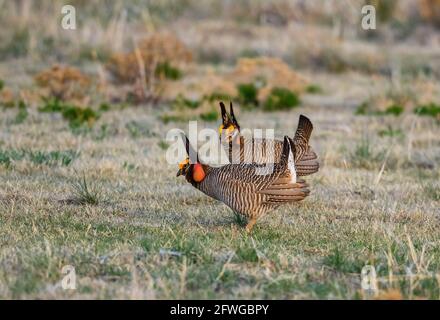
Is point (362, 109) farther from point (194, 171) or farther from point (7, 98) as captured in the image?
point (194, 171)

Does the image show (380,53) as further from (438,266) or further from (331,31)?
(438,266)

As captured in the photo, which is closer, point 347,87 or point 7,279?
point 7,279

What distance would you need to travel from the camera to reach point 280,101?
15.0 metres

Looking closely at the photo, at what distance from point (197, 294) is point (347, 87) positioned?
12.4 m

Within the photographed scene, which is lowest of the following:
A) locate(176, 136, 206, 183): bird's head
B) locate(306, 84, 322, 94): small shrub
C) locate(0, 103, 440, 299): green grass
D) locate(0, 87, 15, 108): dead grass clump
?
locate(0, 103, 440, 299): green grass

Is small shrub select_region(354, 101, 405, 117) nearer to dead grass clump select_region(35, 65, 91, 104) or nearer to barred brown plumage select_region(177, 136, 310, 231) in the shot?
dead grass clump select_region(35, 65, 91, 104)

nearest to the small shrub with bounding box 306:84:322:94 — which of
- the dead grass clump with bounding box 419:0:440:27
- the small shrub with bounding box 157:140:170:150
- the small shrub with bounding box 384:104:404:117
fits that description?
the small shrub with bounding box 384:104:404:117

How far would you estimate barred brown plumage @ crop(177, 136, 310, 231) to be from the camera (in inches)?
279

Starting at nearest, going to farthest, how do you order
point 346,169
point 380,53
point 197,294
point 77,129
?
point 197,294 < point 346,169 < point 77,129 < point 380,53

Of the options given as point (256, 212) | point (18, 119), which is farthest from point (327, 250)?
point (18, 119)

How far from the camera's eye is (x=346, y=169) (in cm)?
1035

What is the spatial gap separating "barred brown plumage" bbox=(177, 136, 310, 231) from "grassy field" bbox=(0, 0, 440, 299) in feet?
0.82

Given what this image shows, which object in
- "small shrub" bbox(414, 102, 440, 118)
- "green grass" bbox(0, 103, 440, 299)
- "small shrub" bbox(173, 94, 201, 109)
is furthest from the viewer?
"small shrub" bbox(173, 94, 201, 109)

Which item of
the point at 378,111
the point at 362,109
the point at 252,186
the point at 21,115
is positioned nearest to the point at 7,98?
the point at 21,115
